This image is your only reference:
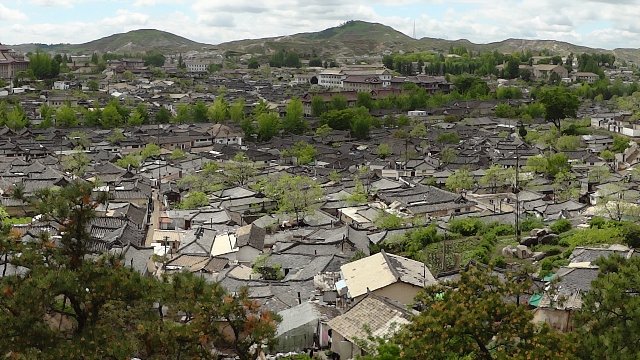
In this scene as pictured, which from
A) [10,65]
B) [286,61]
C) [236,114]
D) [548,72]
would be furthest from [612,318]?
[286,61]

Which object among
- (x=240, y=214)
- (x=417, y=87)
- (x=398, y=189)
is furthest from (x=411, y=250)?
(x=417, y=87)

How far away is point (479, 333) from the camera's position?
771 centimetres

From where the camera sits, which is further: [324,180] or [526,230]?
[324,180]

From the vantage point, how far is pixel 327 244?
2044cm

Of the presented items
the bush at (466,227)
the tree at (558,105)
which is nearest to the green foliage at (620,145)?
the tree at (558,105)

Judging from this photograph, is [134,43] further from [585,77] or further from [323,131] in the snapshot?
[323,131]

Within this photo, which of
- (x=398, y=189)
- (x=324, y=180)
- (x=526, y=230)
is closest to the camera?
(x=526, y=230)

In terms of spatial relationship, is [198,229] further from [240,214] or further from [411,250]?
[411,250]

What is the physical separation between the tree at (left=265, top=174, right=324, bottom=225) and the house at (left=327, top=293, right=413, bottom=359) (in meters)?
12.3

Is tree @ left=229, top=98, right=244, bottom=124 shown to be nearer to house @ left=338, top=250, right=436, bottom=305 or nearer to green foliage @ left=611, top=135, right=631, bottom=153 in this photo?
green foliage @ left=611, top=135, right=631, bottom=153

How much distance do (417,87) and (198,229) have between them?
167 ft

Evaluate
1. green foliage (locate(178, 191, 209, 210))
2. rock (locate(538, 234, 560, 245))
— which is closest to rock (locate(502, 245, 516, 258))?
rock (locate(538, 234, 560, 245))

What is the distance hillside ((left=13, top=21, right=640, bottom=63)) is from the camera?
5226 inches

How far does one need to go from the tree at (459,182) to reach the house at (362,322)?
1855 centimetres
